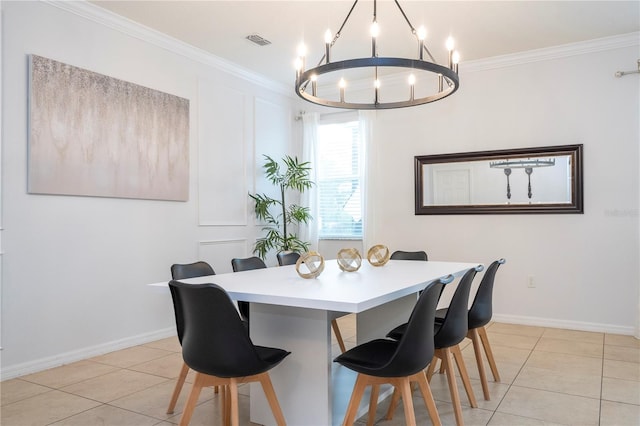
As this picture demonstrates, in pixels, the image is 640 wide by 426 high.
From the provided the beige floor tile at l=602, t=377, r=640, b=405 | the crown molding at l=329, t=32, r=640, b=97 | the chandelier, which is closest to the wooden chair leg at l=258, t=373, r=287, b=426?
the chandelier

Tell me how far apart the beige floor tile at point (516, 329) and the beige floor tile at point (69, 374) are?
339 cm

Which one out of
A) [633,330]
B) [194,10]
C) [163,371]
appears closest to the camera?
[163,371]

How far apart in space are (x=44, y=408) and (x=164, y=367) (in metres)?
0.88

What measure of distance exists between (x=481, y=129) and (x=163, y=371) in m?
3.85

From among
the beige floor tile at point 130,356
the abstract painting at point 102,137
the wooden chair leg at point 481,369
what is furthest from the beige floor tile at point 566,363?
the abstract painting at point 102,137

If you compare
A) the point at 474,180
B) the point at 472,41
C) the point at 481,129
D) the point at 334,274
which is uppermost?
the point at 472,41

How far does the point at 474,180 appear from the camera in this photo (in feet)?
16.7

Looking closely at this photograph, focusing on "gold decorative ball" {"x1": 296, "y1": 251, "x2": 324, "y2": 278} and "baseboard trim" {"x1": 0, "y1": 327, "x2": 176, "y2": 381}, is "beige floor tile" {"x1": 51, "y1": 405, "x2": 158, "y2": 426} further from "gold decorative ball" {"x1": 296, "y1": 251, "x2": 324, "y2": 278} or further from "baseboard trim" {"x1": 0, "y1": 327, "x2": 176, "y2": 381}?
"gold decorative ball" {"x1": 296, "y1": 251, "x2": 324, "y2": 278}

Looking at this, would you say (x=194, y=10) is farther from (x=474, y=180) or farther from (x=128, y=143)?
(x=474, y=180)

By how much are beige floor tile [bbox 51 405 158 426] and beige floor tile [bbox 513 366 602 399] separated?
227cm

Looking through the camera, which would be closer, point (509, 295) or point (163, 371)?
point (163, 371)

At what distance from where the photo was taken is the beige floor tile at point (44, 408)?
8.38ft

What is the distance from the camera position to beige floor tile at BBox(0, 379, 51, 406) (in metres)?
2.87

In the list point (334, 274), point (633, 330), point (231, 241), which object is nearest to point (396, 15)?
point (334, 274)
